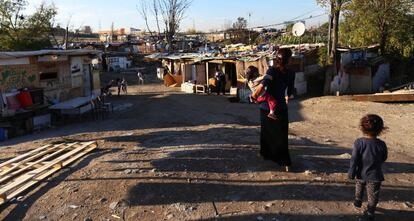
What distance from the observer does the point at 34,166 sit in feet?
21.7

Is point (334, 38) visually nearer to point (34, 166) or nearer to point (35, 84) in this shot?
point (35, 84)

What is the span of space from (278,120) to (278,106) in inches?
7.5

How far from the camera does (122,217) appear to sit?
15.0ft

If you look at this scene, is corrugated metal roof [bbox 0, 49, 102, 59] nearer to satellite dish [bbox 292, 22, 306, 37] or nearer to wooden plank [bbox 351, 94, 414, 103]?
satellite dish [bbox 292, 22, 306, 37]

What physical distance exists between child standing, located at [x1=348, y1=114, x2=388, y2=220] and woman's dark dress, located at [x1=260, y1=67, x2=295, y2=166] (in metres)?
1.42

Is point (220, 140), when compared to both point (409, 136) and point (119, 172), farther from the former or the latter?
point (409, 136)

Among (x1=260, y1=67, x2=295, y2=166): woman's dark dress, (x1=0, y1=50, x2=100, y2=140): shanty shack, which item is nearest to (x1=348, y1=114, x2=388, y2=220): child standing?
(x1=260, y1=67, x2=295, y2=166): woman's dark dress

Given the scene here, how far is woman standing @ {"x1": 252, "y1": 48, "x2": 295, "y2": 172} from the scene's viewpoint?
5480 mm

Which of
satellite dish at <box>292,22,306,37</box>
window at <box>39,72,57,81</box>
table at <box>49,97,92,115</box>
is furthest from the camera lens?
satellite dish at <box>292,22,306,37</box>

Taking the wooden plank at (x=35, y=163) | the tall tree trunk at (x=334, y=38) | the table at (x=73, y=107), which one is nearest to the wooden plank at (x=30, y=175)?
the wooden plank at (x=35, y=163)

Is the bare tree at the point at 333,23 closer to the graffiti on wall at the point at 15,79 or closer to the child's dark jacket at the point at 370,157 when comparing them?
the graffiti on wall at the point at 15,79

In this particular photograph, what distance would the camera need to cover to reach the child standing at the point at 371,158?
4273 mm

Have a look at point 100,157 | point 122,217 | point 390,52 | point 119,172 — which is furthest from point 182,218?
point 390,52

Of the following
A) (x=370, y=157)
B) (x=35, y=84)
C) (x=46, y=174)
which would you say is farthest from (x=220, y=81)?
(x=370, y=157)
